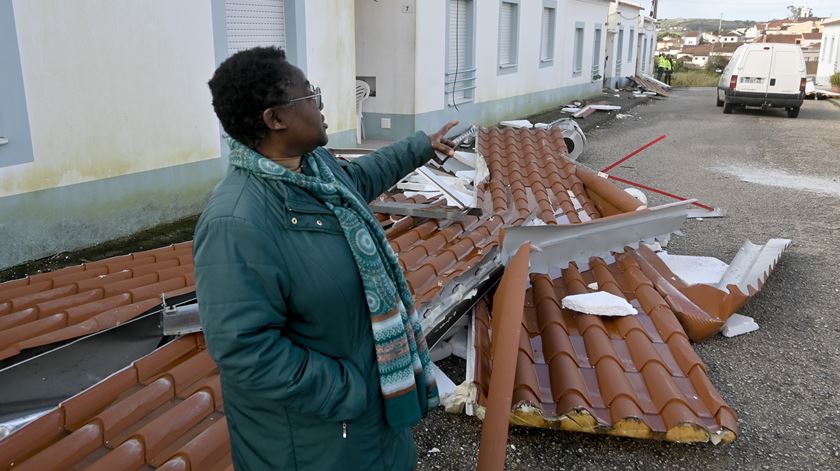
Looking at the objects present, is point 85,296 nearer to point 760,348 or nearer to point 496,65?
point 760,348

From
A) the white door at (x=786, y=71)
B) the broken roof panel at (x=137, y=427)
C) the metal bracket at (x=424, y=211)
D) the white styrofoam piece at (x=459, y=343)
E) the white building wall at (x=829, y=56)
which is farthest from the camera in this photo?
the white building wall at (x=829, y=56)

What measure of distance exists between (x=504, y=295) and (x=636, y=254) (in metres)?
1.97

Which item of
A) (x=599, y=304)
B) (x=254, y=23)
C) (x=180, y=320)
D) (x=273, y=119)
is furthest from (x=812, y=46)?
(x=273, y=119)

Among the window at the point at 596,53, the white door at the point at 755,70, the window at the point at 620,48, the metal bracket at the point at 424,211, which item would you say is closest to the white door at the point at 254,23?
the metal bracket at the point at 424,211

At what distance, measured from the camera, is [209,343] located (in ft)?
4.95

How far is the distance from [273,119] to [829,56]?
40685 mm

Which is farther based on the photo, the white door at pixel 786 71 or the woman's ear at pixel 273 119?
the white door at pixel 786 71

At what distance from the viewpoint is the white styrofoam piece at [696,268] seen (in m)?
5.00

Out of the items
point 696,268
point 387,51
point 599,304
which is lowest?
point 696,268

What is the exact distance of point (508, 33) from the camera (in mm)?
15805

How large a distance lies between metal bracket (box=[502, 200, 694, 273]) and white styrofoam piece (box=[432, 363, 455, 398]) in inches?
29.4

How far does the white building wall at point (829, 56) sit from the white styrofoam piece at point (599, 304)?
34915mm

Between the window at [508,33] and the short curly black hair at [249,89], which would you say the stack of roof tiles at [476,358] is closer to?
the short curly black hair at [249,89]

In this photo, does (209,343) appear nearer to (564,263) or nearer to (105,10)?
(564,263)
